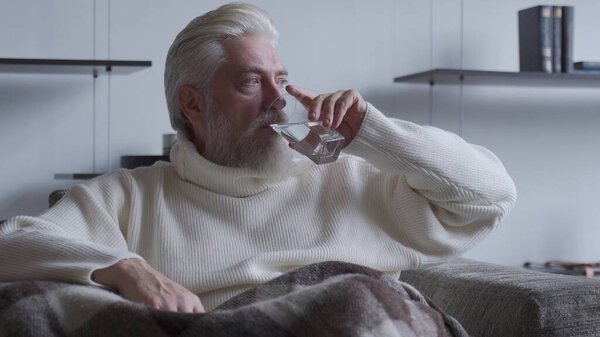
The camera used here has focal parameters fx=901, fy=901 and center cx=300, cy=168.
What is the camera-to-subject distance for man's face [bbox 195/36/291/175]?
5.58ft

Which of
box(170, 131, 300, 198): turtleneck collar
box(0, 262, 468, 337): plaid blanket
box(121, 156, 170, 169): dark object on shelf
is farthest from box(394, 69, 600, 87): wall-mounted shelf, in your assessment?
box(0, 262, 468, 337): plaid blanket

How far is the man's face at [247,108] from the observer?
1.70m

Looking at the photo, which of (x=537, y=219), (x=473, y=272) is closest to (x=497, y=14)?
(x=537, y=219)

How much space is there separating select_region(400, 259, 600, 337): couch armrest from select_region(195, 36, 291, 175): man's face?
1.37ft

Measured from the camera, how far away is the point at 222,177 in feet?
5.60

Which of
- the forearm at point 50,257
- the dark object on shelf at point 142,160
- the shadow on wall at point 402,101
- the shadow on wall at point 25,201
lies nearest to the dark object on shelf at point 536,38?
the shadow on wall at point 402,101

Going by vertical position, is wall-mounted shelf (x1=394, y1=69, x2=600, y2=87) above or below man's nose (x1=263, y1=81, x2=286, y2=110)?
above

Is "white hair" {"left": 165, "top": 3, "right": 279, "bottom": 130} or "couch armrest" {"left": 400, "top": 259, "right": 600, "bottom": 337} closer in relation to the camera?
"couch armrest" {"left": 400, "top": 259, "right": 600, "bottom": 337}

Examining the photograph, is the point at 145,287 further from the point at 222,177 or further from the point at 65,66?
the point at 65,66

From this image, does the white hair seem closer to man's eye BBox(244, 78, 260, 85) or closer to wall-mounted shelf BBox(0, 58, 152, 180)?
man's eye BBox(244, 78, 260, 85)

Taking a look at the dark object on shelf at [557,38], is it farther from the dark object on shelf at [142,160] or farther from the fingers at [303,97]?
the fingers at [303,97]

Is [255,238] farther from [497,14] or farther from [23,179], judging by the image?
[497,14]

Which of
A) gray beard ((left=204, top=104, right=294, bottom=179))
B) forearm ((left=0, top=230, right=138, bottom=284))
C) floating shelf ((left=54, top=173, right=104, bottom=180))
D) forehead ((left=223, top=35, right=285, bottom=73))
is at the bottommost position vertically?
forearm ((left=0, top=230, right=138, bottom=284))

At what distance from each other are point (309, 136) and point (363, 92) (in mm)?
1579
